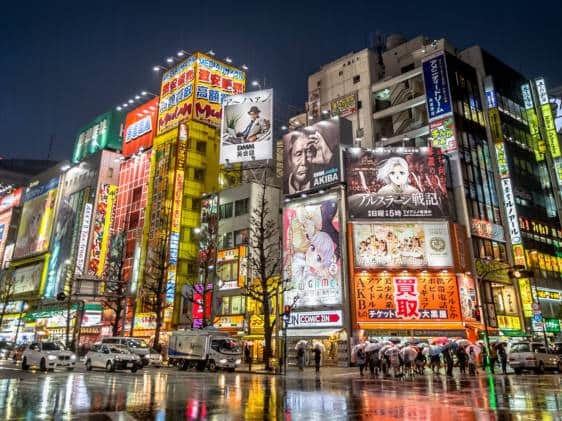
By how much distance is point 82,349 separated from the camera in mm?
49438

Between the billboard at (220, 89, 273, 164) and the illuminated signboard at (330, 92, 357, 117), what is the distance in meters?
16.7

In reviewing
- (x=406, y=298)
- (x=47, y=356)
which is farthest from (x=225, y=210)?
(x=47, y=356)

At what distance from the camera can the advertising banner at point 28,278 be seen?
7235 centimetres

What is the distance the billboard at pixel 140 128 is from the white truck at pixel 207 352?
125 feet

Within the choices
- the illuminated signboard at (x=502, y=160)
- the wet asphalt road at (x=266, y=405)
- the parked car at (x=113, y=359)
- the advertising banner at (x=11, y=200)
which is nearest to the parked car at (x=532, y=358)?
the wet asphalt road at (x=266, y=405)

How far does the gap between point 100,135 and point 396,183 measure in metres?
53.5

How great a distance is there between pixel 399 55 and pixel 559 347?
41.2 meters

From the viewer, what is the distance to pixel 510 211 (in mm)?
44469

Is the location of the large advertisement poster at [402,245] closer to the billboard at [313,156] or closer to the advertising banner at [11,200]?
the billboard at [313,156]

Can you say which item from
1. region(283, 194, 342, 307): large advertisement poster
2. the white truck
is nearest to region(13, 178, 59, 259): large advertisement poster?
region(283, 194, 342, 307): large advertisement poster

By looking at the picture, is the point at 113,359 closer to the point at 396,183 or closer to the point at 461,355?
the point at 461,355

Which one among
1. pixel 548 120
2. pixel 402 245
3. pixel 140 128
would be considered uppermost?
pixel 140 128

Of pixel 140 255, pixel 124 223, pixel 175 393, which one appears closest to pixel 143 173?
pixel 124 223

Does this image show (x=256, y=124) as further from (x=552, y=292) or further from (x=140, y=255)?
(x=552, y=292)
